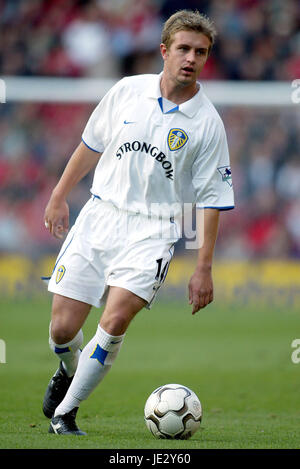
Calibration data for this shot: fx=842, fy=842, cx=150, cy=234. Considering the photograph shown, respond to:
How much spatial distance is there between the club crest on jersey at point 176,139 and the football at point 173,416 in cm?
168

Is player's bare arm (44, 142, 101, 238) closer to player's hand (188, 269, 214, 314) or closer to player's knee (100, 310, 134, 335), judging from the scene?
player's knee (100, 310, 134, 335)

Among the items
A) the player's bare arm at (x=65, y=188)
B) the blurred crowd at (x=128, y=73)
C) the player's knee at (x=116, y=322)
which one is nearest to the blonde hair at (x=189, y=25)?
the player's bare arm at (x=65, y=188)

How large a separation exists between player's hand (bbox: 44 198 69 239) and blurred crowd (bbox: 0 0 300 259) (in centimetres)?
939

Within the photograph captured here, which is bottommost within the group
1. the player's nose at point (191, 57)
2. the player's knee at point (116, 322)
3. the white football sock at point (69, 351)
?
the white football sock at point (69, 351)

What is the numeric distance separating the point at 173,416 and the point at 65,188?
5.69 ft

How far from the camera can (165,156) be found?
562 cm

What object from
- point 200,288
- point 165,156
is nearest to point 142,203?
point 165,156

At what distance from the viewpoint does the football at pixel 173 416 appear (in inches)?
218

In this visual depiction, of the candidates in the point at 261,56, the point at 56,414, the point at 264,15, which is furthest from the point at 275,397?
the point at 264,15

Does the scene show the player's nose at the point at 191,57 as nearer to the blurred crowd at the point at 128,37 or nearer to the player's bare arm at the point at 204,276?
the player's bare arm at the point at 204,276

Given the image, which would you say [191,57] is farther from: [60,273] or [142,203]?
[60,273]

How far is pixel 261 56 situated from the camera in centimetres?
1791

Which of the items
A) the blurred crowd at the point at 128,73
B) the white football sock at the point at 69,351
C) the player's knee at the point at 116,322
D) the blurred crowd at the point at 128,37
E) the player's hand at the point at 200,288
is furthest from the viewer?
the blurred crowd at the point at 128,37
